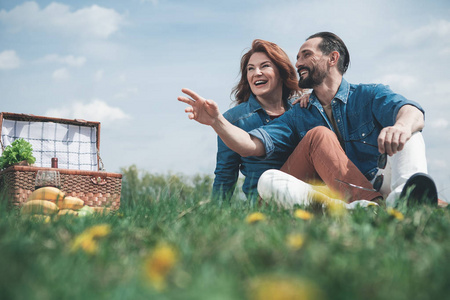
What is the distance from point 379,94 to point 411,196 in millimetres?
1210

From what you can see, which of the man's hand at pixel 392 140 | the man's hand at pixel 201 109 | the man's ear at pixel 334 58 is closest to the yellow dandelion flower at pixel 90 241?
the man's hand at pixel 201 109

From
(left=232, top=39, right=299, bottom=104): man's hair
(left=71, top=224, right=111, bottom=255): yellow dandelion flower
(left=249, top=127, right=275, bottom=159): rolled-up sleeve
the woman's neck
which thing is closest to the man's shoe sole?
(left=249, top=127, right=275, bottom=159): rolled-up sleeve

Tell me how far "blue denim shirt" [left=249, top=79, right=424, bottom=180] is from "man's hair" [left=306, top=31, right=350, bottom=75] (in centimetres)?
28

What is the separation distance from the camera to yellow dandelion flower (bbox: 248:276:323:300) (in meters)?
0.65

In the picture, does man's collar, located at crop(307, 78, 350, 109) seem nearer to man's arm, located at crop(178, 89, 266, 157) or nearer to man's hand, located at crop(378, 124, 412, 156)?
man's arm, located at crop(178, 89, 266, 157)

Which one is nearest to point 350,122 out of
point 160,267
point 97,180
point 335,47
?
point 335,47

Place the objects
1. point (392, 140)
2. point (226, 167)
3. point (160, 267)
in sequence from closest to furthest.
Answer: point (160, 267) < point (392, 140) < point (226, 167)

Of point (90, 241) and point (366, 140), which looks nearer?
point (90, 241)

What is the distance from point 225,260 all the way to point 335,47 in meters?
3.21

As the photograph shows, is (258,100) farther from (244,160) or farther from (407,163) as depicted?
(407,163)

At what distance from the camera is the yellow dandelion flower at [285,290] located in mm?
646

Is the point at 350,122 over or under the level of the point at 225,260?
over

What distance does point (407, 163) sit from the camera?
2.57m

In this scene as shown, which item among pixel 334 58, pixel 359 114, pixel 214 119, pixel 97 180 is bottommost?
pixel 97 180
